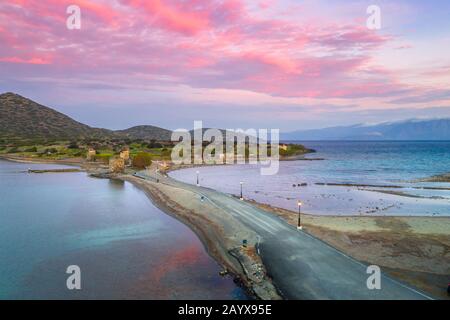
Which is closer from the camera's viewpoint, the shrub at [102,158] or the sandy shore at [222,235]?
the sandy shore at [222,235]

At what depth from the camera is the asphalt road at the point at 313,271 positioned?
17.8m

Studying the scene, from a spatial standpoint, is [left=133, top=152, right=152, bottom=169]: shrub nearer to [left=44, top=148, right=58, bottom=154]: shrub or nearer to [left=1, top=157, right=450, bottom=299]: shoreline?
[left=44, top=148, right=58, bottom=154]: shrub

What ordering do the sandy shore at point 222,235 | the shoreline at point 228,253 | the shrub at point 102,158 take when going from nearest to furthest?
the shoreline at point 228,253
the sandy shore at point 222,235
the shrub at point 102,158

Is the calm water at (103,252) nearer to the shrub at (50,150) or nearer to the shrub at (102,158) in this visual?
the shrub at (102,158)

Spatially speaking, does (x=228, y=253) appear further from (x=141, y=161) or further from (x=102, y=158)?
(x=102, y=158)

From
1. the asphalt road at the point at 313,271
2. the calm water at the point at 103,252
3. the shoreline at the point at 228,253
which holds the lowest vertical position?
the calm water at the point at 103,252

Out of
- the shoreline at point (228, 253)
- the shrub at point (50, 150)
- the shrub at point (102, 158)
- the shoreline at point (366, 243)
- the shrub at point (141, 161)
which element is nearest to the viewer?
the shoreline at point (228, 253)

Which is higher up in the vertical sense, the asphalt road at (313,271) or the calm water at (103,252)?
the asphalt road at (313,271)

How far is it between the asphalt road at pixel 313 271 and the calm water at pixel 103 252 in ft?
9.64

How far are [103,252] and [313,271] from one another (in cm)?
1619

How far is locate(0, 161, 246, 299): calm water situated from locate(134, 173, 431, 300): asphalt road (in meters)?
2.94

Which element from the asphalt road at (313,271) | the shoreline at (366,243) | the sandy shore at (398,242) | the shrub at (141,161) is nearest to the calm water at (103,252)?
the shoreline at (366,243)
